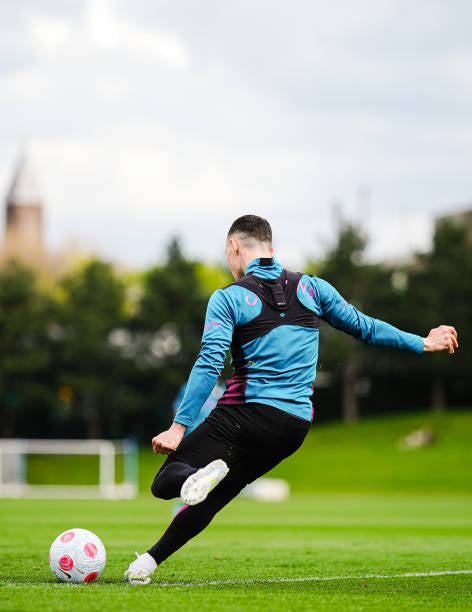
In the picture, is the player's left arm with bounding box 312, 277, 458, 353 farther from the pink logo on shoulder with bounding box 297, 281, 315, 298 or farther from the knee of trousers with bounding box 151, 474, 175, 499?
the knee of trousers with bounding box 151, 474, 175, 499

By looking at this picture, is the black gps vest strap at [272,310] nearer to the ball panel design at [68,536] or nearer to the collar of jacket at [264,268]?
the collar of jacket at [264,268]

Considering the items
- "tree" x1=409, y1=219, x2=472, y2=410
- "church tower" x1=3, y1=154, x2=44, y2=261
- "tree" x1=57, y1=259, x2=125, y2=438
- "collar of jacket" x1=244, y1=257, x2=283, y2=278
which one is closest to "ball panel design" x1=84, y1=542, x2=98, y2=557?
"collar of jacket" x1=244, y1=257, x2=283, y2=278

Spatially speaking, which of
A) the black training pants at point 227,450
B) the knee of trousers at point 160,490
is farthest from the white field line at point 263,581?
the knee of trousers at point 160,490

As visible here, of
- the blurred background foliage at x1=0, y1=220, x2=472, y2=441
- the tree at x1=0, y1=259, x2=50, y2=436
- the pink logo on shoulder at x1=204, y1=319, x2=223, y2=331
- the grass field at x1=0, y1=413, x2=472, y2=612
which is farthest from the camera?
the blurred background foliage at x1=0, y1=220, x2=472, y2=441

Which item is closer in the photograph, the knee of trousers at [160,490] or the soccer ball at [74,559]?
the knee of trousers at [160,490]

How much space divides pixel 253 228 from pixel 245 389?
3.11ft

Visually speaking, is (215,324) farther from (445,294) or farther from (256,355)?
(445,294)

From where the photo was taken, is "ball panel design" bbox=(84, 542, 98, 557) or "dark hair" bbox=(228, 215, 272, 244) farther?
"ball panel design" bbox=(84, 542, 98, 557)

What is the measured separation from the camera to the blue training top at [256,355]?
5.29 meters

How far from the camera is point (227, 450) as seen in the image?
5.45 metres

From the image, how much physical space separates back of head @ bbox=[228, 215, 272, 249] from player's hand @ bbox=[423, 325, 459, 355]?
115 centimetres

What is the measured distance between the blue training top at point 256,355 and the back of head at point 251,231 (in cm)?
11

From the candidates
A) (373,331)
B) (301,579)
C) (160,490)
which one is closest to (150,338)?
(301,579)

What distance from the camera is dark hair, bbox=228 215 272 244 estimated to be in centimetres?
570
